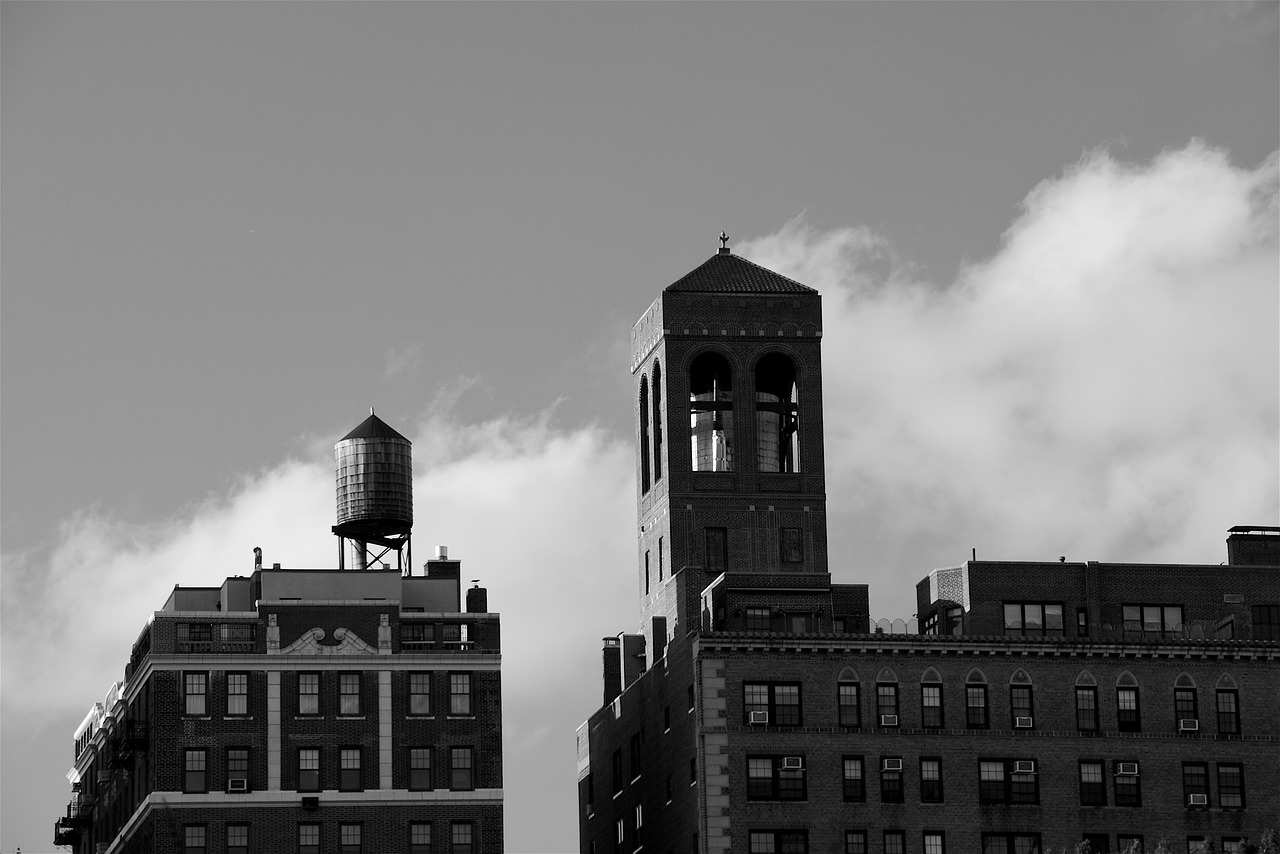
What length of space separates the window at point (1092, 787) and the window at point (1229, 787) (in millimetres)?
5888

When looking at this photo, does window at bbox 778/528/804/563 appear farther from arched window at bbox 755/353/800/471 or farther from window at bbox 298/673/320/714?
window at bbox 298/673/320/714

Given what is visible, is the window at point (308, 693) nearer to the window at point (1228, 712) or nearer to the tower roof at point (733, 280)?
the tower roof at point (733, 280)

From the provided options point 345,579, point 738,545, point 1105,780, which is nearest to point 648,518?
point 738,545

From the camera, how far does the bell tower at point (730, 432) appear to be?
573 ft

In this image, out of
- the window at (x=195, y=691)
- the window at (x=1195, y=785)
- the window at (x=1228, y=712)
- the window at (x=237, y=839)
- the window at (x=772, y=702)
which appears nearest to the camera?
the window at (x=772, y=702)

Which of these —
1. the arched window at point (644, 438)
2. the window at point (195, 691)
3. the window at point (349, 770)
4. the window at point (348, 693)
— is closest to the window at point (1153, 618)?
the arched window at point (644, 438)

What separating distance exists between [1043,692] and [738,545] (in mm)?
20829

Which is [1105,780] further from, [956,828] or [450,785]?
[450,785]

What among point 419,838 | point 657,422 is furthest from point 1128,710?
point 419,838

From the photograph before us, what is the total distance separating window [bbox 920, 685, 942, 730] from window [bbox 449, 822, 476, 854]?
23337 millimetres

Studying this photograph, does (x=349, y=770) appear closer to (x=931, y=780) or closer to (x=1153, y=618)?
(x=931, y=780)

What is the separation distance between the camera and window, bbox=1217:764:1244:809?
161250 mm

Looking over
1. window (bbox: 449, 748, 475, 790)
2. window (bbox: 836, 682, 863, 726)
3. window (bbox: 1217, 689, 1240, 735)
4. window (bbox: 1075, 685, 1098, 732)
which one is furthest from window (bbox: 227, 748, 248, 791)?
window (bbox: 1217, 689, 1240, 735)

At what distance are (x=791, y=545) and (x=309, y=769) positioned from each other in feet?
95.3
